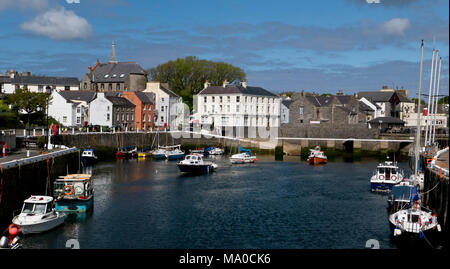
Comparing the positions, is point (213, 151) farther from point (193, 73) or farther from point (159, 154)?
point (193, 73)

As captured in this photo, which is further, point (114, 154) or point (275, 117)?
point (275, 117)

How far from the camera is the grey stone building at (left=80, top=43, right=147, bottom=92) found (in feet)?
332

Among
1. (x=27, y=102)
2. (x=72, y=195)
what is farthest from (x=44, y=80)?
(x=72, y=195)

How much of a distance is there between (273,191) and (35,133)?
2953 centimetres

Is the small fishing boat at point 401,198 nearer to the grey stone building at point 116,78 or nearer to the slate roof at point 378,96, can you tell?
the grey stone building at point 116,78

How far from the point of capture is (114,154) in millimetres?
75312

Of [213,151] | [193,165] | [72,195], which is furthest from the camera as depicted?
[213,151]

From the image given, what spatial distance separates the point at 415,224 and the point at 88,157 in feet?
152

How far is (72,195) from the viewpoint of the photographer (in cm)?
3388

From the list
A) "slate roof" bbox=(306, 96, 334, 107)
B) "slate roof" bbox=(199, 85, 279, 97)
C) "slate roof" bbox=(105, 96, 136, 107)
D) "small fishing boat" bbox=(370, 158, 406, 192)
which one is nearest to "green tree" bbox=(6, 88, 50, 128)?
"slate roof" bbox=(105, 96, 136, 107)

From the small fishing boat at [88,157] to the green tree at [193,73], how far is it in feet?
165
